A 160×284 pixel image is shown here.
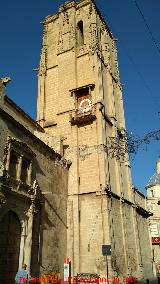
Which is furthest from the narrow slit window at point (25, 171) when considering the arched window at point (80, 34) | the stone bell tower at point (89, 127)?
the arched window at point (80, 34)

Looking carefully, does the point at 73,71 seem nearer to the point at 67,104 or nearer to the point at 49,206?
the point at 67,104

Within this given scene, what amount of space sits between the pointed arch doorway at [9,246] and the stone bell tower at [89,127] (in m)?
5.25

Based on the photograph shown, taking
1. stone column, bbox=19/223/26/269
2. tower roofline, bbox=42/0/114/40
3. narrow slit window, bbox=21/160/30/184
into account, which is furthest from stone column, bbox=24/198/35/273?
tower roofline, bbox=42/0/114/40

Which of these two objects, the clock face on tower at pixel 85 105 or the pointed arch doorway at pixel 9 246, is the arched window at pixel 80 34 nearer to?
the clock face on tower at pixel 85 105

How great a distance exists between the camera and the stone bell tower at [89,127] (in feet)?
63.1

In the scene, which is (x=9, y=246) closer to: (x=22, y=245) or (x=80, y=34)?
(x=22, y=245)

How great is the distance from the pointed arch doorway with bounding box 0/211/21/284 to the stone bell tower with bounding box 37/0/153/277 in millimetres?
5245

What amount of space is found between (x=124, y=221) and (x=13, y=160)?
10.5 metres

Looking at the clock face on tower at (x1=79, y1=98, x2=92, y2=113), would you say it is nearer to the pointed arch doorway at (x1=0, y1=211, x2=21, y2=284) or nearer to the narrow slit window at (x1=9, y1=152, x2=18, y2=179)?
the narrow slit window at (x1=9, y1=152, x2=18, y2=179)

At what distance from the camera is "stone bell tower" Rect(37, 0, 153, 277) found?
63.1ft

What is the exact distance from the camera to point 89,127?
23.3 m

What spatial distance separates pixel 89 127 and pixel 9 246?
12.0m

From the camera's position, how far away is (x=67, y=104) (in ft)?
83.9

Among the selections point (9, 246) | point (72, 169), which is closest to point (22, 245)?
point (9, 246)
